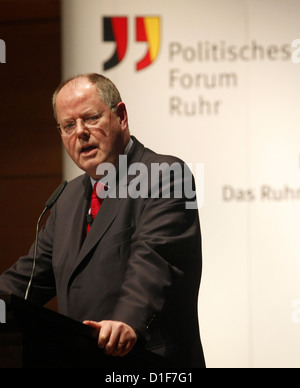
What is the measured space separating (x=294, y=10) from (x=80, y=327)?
8.47 feet

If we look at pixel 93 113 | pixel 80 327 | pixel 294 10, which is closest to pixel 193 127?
pixel 294 10

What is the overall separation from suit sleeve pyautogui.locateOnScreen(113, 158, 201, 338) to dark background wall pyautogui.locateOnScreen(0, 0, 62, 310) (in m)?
2.19

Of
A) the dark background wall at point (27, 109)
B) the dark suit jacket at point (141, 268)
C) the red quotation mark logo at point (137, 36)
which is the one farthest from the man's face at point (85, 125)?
the dark background wall at point (27, 109)

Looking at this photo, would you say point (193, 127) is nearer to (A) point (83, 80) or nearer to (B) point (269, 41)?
(B) point (269, 41)

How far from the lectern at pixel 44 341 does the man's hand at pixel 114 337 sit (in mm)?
20

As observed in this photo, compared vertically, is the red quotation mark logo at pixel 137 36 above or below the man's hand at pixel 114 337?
above

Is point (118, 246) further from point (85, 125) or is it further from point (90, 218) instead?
point (85, 125)

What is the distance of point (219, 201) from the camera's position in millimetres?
3506

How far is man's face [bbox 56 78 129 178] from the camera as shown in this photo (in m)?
2.32

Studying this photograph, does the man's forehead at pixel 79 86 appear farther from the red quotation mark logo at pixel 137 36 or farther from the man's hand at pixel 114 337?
the red quotation mark logo at pixel 137 36

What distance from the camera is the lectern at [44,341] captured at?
1.42m

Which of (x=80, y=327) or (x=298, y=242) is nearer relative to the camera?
(x=80, y=327)

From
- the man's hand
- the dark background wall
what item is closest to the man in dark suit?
the man's hand

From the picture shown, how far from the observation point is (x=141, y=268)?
187cm
